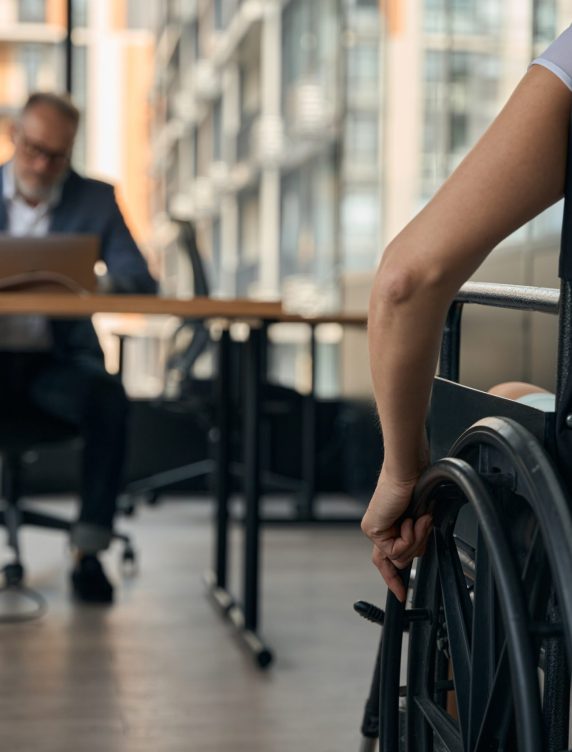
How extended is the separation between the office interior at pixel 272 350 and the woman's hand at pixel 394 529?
0.09 metres

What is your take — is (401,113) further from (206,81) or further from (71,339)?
(206,81)

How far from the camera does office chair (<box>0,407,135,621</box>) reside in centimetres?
318

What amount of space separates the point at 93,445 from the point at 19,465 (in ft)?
0.89

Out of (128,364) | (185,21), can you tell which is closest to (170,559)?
(128,364)

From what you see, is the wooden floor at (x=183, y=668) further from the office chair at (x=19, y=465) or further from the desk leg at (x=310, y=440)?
the desk leg at (x=310, y=440)

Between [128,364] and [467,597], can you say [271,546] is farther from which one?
[467,597]

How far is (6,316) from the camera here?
3.23 metres

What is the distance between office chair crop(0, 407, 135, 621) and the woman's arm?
214 cm

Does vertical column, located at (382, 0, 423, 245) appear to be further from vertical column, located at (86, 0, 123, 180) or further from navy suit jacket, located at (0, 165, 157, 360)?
vertical column, located at (86, 0, 123, 180)

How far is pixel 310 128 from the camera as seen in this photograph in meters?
6.06

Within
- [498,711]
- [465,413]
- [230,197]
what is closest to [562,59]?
[465,413]

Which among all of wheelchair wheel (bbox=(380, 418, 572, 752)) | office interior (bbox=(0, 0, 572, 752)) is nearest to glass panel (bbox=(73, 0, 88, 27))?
office interior (bbox=(0, 0, 572, 752))

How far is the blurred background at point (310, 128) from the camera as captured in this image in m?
3.83

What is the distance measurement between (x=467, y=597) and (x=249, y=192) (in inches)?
314
